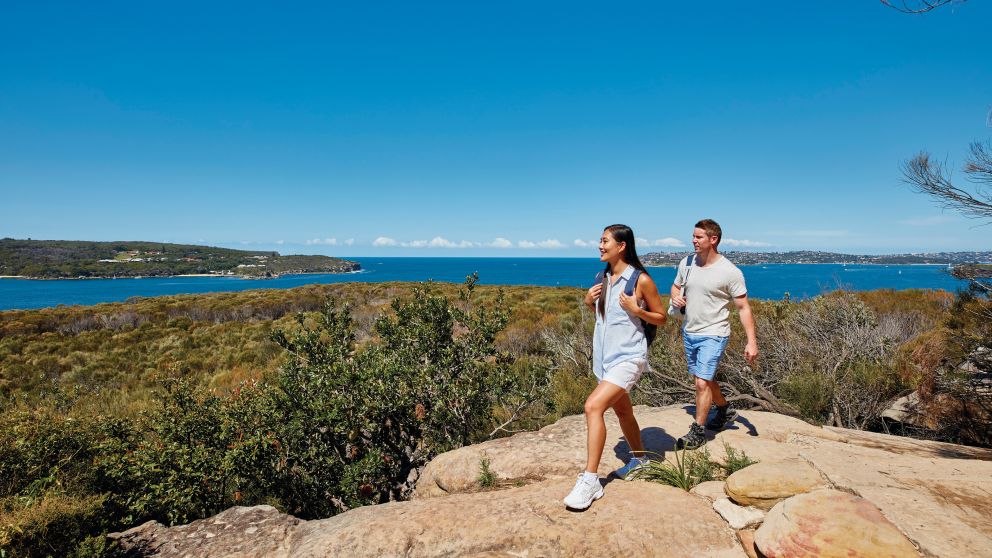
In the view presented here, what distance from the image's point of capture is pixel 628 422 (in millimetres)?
3775

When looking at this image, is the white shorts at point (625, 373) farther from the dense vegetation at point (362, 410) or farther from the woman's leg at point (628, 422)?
the dense vegetation at point (362, 410)

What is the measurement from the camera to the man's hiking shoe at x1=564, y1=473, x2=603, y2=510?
10.4 ft

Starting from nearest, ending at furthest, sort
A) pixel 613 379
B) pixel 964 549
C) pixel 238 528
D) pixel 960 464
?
pixel 964 549 → pixel 613 379 → pixel 960 464 → pixel 238 528

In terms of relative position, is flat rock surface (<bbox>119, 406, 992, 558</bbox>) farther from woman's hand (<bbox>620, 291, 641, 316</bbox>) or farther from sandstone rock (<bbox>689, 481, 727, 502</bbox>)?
woman's hand (<bbox>620, 291, 641, 316</bbox>)

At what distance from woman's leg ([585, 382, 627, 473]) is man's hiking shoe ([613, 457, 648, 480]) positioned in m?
0.62

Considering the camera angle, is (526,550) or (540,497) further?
(540,497)

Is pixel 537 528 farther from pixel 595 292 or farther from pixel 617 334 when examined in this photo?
pixel 595 292

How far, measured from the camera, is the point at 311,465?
213 inches

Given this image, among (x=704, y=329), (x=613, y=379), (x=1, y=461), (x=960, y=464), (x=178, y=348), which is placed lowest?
(x=178, y=348)

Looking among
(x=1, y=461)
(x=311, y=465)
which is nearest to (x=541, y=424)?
(x=311, y=465)

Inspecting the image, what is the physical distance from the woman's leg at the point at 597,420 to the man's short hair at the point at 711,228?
1.86 meters

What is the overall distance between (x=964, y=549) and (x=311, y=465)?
Answer: 5815 mm

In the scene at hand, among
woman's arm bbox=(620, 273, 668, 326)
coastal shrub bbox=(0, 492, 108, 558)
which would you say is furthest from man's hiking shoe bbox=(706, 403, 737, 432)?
coastal shrub bbox=(0, 492, 108, 558)

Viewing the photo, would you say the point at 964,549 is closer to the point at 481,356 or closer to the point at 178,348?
the point at 481,356
